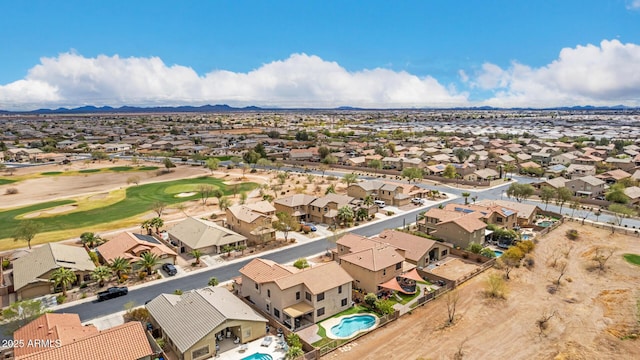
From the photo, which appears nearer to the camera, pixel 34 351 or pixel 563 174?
pixel 34 351

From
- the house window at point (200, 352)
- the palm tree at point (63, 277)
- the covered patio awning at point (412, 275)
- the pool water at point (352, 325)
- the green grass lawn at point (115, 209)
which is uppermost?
the palm tree at point (63, 277)

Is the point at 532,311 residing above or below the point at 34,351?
below

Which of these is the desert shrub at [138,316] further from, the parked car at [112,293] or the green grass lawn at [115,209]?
the green grass lawn at [115,209]

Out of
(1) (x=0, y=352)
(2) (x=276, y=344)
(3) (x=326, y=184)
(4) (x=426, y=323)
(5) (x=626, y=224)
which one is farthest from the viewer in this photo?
(3) (x=326, y=184)

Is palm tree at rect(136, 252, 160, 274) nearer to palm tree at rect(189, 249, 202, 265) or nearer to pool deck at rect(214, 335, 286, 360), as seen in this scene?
palm tree at rect(189, 249, 202, 265)

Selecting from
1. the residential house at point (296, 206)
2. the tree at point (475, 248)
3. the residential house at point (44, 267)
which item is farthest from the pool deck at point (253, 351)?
the residential house at point (296, 206)

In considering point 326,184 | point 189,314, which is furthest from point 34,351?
point 326,184

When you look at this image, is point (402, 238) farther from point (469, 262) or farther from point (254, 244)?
point (254, 244)
